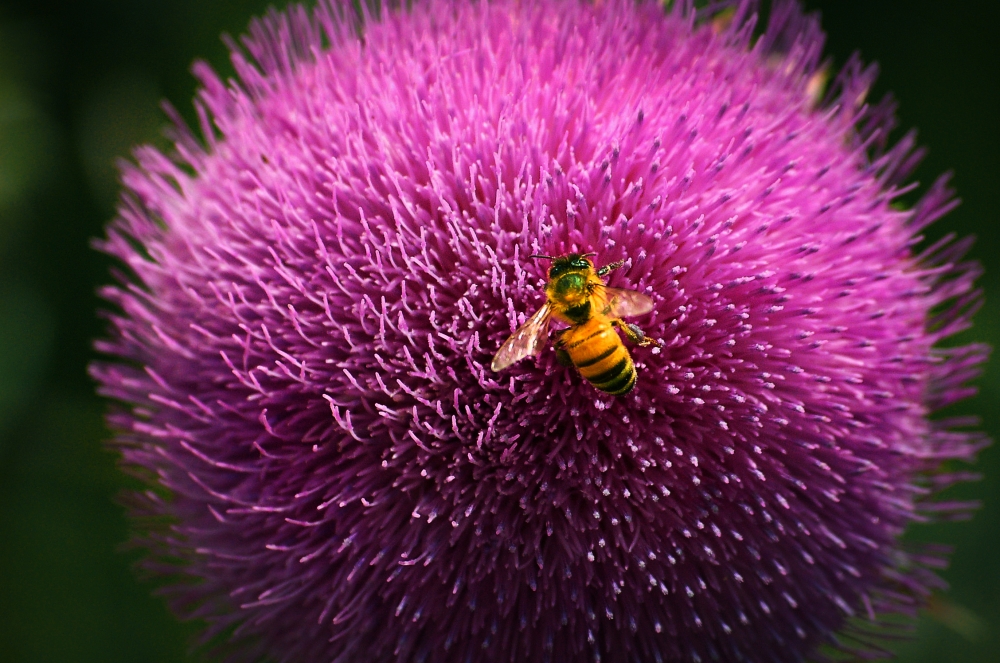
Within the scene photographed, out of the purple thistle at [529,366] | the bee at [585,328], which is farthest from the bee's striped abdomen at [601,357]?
the purple thistle at [529,366]

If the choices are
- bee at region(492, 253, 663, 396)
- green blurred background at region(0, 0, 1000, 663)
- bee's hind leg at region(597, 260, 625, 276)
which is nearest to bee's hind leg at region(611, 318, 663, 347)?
bee at region(492, 253, 663, 396)

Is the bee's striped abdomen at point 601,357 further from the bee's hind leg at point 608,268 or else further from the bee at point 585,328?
the bee's hind leg at point 608,268

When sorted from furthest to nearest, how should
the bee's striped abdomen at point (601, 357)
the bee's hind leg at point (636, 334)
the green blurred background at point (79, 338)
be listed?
the green blurred background at point (79, 338) → the bee's hind leg at point (636, 334) → the bee's striped abdomen at point (601, 357)

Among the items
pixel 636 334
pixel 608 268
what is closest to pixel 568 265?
pixel 608 268

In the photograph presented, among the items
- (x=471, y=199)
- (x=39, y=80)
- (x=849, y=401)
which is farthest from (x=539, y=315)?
Result: (x=39, y=80)

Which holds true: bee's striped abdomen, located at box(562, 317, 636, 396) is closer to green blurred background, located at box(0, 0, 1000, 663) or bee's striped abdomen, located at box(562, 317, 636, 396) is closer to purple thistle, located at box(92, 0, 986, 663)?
purple thistle, located at box(92, 0, 986, 663)

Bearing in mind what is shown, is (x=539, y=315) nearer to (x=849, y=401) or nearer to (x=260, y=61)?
(x=849, y=401)

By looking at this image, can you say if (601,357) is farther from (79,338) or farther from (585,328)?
(79,338)
